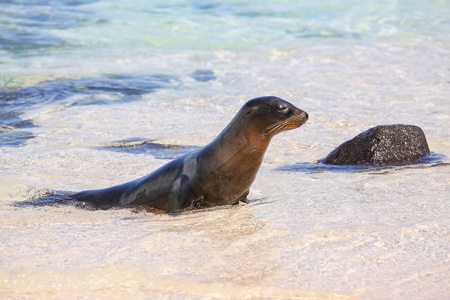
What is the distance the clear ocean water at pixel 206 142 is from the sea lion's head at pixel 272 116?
569mm

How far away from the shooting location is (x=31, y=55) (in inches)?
564

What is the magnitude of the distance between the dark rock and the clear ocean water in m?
0.23

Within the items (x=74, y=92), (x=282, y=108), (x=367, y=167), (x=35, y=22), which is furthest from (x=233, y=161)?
(x=35, y=22)

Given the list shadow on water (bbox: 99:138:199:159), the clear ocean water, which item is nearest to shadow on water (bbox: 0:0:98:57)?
the clear ocean water

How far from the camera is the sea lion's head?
4781 millimetres

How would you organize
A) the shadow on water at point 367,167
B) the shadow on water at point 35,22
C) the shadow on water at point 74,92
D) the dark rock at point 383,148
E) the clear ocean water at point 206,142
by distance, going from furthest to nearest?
1. the shadow on water at point 35,22
2. the shadow on water at point 74,92
3. the dark rock at point 383,148
4. the shadow on water at point 367,167
5. the clear ocean water at point 206,142

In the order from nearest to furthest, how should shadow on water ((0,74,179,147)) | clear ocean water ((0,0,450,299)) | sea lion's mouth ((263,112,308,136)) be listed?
clear ocean water ((0,0,450,299)), sea lion's mouth ((263,112,308,136)), shadow on water ((0,74,179,147))

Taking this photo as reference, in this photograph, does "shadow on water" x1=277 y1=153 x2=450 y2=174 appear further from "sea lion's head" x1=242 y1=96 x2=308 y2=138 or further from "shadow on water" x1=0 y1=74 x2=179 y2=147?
"shadow on water" x1=0 y1=74 x2=179 y2=147

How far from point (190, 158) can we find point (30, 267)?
1818mm

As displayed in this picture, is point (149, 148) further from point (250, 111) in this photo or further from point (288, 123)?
point (288, 123)

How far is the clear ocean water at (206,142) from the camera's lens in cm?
333

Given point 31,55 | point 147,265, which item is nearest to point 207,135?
point 147,265

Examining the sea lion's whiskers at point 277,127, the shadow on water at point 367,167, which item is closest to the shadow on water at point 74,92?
the shadow on water at point 367,167

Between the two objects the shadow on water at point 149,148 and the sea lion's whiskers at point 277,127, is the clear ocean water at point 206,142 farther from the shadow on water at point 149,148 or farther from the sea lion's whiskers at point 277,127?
the sea lion's whiskers at point 277,127
